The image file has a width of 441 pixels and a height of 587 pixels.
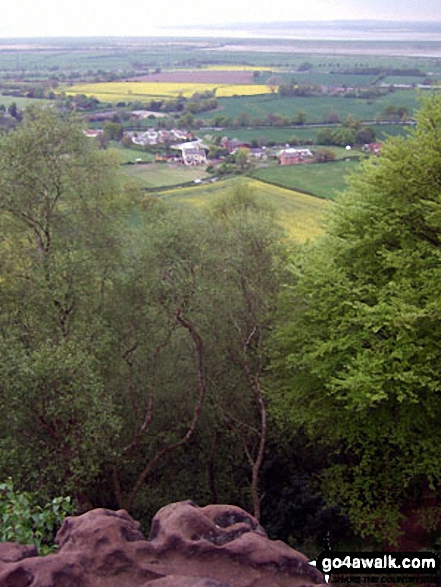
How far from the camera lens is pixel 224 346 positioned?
18641mm

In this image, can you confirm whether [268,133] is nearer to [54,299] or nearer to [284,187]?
[284,187]

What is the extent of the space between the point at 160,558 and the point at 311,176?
48446 millimetres

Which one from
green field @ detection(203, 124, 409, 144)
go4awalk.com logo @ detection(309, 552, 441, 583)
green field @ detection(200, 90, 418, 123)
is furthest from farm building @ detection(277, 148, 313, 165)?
go4awalk.com logo @ detection(309, 552, 441, 583)

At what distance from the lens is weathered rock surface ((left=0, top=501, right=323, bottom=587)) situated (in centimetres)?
689

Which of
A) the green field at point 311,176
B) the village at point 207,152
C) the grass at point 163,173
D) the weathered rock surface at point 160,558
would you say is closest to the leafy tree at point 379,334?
the weathered rock surface at point 160,558

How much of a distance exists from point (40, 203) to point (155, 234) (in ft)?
14.1

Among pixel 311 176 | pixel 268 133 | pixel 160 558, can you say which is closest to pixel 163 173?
pixel 311 176

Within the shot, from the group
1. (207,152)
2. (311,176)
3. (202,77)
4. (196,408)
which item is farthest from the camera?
(202,77)

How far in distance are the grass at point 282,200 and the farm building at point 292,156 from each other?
725 cm

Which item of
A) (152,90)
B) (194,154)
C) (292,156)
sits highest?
(152,90)

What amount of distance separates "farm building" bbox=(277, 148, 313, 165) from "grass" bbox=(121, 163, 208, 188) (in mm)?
8735

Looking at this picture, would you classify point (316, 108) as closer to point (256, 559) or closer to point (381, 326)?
point (381, 326)

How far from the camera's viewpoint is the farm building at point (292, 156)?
5678 centimetres

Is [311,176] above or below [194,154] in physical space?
below
